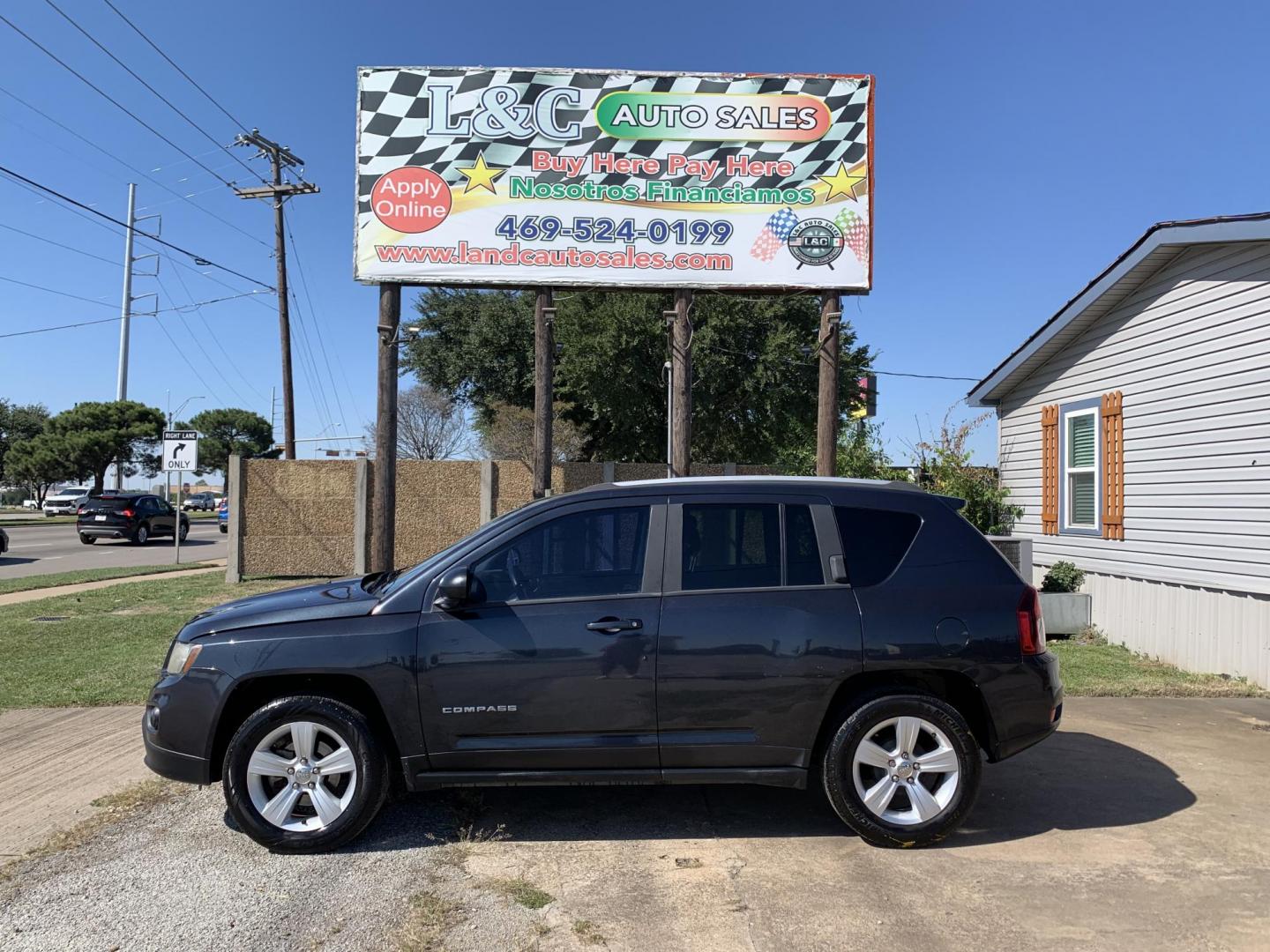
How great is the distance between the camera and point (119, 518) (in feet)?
87.5

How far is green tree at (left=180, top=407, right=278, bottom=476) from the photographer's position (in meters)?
71.3

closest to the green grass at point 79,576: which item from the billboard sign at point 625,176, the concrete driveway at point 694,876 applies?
the billboard sign at point 625,176

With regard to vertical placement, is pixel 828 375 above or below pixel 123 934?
above

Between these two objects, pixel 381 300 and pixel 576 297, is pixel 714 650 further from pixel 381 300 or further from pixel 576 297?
pixel 576 297

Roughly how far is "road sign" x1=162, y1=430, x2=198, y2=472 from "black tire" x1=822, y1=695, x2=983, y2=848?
1757 cm

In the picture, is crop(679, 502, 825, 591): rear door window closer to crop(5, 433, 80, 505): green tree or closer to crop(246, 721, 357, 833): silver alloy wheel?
crop(246, 721, 357, 833): silver alloy wheel

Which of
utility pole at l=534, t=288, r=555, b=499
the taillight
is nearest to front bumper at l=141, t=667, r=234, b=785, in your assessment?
the taillight

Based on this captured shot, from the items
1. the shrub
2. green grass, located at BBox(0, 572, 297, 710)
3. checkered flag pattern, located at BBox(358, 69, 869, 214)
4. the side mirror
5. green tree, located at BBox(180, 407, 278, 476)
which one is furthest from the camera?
green tree, located at BBox(180, 407, 278, 476)

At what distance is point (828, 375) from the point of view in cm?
997

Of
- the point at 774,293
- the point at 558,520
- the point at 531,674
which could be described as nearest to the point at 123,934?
the point at 531,674

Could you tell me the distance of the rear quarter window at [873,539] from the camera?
171 inches

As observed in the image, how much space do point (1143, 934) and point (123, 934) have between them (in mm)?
4045

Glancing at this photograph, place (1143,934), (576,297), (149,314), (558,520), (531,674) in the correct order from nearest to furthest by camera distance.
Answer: (1143,934) < (531,674) < (558,520) < (576,297) < (149,314)

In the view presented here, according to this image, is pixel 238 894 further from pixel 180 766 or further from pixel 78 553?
pixel 78 553
